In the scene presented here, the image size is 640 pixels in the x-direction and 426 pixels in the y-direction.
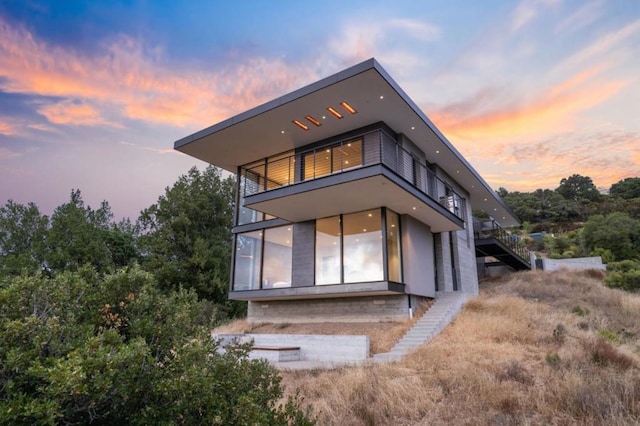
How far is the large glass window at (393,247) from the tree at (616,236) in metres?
24.9

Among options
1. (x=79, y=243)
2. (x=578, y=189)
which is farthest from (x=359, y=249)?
(x=578, y=189)

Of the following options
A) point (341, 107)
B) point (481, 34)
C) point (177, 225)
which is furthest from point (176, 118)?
point (481, 34)

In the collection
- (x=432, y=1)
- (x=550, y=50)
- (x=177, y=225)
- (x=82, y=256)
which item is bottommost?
(x=82, y=256)

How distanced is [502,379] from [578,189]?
50701mm

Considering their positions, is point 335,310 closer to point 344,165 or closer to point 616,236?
point 344,165

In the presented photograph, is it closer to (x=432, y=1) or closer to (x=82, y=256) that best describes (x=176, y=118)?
(x=432, y=1)

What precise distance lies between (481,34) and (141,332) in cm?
1638

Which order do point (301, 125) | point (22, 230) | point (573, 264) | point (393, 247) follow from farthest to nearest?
point (22, 230), point (573, 264), point (301, 125), point (393, 247)

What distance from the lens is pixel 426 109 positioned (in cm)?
1952

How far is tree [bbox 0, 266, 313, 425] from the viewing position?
2.36 meters

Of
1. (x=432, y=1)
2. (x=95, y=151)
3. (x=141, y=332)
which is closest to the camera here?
(x=141, y=332)

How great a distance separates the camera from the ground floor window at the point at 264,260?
1486 centimetres

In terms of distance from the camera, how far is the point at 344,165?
44.9 feet

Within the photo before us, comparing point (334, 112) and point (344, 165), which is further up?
point (334, 112)
